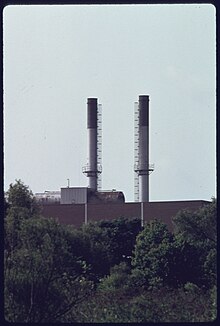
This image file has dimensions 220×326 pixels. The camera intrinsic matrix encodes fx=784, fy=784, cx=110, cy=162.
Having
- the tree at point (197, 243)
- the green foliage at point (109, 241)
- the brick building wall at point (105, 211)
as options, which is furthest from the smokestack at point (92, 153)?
the tree at point (197, 243)

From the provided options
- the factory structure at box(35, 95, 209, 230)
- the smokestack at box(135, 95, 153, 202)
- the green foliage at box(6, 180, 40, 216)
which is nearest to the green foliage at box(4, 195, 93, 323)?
the green foliage at box(6, 180, 40, 216)

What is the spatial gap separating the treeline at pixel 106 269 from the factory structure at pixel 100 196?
2.50 ft

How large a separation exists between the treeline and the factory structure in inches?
30.0

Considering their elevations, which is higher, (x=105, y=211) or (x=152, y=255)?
(x=105, y=211)

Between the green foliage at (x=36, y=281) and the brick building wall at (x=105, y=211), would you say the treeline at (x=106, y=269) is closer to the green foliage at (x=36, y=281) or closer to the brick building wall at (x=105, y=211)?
the green foliage at (x=36, y=281)

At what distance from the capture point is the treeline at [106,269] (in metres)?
2.58

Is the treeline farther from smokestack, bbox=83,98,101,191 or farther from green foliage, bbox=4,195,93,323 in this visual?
smokestack, bbox=83,98,101,191

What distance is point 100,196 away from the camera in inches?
499

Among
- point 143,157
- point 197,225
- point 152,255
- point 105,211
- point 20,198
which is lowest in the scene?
point 152,255

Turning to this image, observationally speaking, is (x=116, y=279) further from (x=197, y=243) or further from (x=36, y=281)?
(x=36, y=281)

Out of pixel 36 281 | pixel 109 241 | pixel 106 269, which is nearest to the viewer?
pixel 36 281

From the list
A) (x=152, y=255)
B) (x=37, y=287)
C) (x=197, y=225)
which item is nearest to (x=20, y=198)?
(x=197, y=225)

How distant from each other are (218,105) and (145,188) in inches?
467

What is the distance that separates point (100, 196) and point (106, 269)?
508 cm
